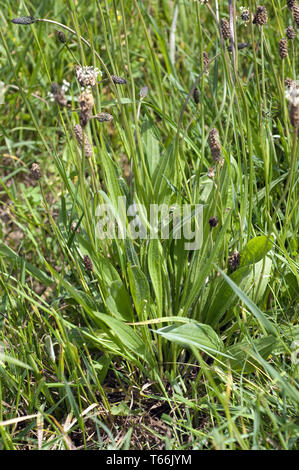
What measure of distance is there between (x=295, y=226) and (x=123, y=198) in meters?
0.54

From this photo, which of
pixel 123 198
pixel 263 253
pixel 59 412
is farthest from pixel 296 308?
pixel 59 412

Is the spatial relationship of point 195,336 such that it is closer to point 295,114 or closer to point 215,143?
point 215,143

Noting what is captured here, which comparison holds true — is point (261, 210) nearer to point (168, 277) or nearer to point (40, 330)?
point (168, 277)

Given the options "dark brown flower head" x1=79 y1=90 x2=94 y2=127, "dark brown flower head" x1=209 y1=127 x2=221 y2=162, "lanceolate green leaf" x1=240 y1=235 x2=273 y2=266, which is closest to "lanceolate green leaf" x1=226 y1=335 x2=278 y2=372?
"lanceolate green leaf" x1=240 y1=235 x2=273 y2=266

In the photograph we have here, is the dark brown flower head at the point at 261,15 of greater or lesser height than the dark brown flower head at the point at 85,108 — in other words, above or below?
above

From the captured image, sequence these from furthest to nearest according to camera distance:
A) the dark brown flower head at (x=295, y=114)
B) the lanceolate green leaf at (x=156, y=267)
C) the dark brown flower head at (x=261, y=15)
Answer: the lanceolate green leaf at (x=156, y=267)
the dark brown flower head at (x=261, y=15)
the dark brown flower head at (x=295, y=114)

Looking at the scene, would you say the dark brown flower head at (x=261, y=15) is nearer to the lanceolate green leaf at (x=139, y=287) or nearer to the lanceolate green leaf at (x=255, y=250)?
the lanceolate green leaf at (x=255, y=250)

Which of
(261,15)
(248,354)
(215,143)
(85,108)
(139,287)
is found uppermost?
(261,15)

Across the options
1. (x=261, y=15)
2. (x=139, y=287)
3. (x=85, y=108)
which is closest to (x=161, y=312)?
(x=139, y=287)

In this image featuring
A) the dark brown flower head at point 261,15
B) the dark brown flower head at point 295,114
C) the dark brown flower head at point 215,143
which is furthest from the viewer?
the dark brown flower head at point 261,15

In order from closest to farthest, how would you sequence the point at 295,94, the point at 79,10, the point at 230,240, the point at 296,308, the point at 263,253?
the point at 295,94, the point at 263,253, the point at 296,308, the point at 230,240, the point at 79,10

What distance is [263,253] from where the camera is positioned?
1279mm

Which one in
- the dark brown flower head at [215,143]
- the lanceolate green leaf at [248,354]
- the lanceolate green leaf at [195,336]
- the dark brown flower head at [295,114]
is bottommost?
the lanceolate green leaf at [248,354]

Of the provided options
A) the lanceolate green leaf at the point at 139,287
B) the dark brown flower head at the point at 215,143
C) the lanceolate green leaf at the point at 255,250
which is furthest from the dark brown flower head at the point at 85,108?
the lanceolate green leaf at the point at 255,250
